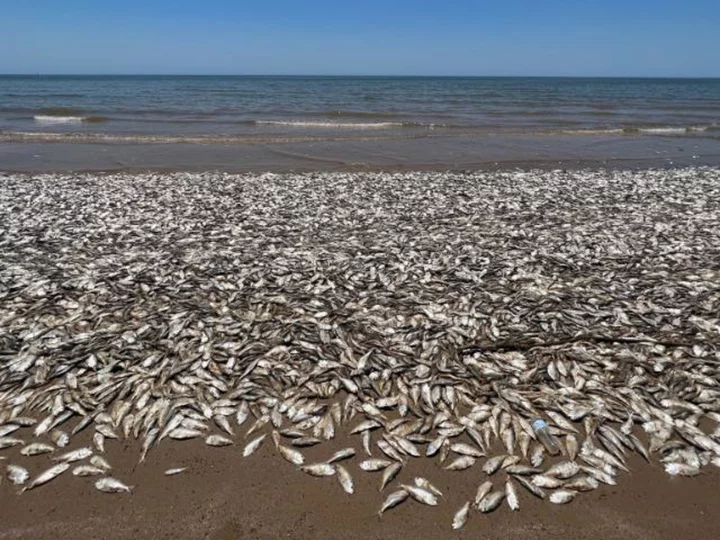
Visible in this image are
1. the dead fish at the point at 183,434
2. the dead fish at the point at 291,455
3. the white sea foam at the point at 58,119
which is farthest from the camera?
the white sea foam at the point at 58,119

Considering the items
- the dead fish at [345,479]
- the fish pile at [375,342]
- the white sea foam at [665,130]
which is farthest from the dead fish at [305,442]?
the white sea foam at [665,130]

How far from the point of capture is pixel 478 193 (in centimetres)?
1434

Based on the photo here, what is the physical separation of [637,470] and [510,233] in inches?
261

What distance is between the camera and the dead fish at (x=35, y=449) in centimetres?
470

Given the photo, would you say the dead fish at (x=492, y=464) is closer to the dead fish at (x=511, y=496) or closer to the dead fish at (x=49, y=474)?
the dead fish at (x=511, y=496)

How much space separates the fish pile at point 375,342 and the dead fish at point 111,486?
0.9 inches

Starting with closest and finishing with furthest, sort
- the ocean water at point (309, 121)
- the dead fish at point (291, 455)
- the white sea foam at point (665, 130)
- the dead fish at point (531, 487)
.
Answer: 1. the dead fish at point (531, 487)
2. the dead fish at point (291, 455)
3. the ocean water at point (309, 121)
4. the white sea foam at point (665, 130)

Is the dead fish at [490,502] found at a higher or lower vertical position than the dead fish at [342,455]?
lower

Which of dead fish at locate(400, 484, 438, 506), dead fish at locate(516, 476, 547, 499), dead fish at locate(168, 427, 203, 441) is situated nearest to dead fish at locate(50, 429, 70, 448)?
dead fish at locate(168, 427, 203, 441)

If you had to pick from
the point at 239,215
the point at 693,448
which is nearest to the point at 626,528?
the point at 693,448

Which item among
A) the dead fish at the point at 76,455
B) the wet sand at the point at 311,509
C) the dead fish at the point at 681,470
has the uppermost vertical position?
the dead fish at the point at 681,470

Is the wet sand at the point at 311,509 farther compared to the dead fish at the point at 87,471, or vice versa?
the dead fish at the point at 87,471

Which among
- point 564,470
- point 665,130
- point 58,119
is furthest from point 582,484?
point 58,119

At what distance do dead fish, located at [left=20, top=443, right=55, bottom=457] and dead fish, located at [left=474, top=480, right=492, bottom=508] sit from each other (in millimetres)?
3815
